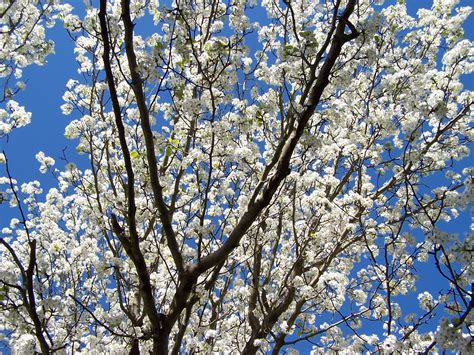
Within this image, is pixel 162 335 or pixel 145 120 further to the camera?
pixel 162 335

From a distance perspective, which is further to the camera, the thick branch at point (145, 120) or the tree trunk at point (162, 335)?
the tree trunk at point (162, 335)

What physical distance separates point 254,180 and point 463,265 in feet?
15.8

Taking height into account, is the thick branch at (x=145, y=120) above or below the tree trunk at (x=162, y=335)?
above

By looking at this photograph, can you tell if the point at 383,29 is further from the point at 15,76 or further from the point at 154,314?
the point at 154,314

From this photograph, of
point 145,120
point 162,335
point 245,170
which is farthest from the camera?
point 245,170

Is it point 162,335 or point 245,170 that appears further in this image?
point 245,170

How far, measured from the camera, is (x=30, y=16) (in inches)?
289

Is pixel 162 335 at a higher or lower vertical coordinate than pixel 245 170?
lower

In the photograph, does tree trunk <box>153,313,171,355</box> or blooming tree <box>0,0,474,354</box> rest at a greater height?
blooming tree <box>0,0,474,354</box>

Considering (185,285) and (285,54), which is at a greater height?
(285,54)

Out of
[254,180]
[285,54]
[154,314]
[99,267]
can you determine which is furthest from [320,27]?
[154,314]

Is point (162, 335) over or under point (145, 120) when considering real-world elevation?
under

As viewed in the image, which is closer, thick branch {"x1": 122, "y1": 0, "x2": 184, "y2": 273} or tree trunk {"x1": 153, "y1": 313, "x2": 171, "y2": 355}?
thick branch {"x1": 122, "y1": 0, "x2": 184, "y2": 273}

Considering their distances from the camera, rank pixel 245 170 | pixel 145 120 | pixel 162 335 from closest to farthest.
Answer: pixel 145 120, pixel 162 335, pixel 245 170
